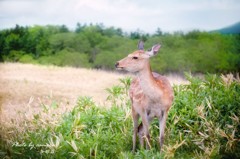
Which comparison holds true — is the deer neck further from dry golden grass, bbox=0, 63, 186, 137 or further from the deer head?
dry golden grass, bbox=0, 63, 186, 137

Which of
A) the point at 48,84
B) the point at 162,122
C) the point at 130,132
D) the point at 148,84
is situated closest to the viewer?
the point at 148,84

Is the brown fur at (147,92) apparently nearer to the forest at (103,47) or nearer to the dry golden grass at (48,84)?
the dry golden grass at (48,84)

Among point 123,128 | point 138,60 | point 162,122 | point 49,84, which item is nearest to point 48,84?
point 49,84

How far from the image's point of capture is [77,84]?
725 inches

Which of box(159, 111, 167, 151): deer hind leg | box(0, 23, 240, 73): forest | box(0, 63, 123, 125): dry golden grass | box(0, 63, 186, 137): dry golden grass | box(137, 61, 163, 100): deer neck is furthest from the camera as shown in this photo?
box(0, 23, 240, 73): forest

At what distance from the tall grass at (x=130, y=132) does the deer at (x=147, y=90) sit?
329mm

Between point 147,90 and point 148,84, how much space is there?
0.26 ft

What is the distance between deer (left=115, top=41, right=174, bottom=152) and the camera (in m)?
5.32

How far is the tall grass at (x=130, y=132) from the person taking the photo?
5.47 m

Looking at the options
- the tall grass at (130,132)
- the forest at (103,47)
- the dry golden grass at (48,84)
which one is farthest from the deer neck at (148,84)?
the forest at (103,47)

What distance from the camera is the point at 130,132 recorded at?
6348mm

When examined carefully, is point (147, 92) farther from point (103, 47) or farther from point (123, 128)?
point (103, 47)

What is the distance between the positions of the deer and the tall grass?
33 cm

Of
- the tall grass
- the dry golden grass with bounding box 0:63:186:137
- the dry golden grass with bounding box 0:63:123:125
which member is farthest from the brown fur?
Result: the dry golden grass with bounding box 0:63:123:125
